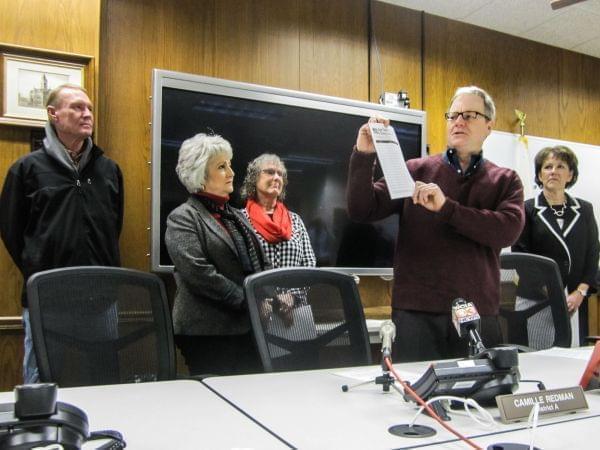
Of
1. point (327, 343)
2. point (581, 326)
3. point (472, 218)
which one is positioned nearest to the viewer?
point (327, 343)

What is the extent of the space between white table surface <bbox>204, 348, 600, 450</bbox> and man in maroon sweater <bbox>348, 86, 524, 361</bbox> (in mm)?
401

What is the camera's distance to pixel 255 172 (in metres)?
2.91

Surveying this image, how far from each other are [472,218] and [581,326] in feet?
6.60

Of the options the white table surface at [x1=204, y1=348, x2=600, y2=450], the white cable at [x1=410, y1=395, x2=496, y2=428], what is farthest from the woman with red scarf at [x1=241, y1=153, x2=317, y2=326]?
the white cable at [x1=410, y1=395, x2=496, y2=428]

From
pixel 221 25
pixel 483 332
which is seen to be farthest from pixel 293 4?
pixel 483 332

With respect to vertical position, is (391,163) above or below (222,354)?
above

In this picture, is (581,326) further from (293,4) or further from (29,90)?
(29,90)

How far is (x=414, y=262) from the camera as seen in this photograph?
1870 millimetres

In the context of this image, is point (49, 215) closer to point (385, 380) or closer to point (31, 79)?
point (31, 79)

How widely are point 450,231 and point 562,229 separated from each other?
1511 millimetres

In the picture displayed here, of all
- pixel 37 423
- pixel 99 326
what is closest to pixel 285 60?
pixel 99 326

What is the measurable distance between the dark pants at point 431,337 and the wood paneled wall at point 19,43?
173 centimetres

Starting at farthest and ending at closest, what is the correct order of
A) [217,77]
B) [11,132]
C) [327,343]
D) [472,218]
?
1. [217,77]
2. [11,132]
3. [472,218]
4. [327,343]

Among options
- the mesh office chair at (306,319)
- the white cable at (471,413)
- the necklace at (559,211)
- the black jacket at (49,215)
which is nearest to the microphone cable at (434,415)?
the white cable at (471,413)
